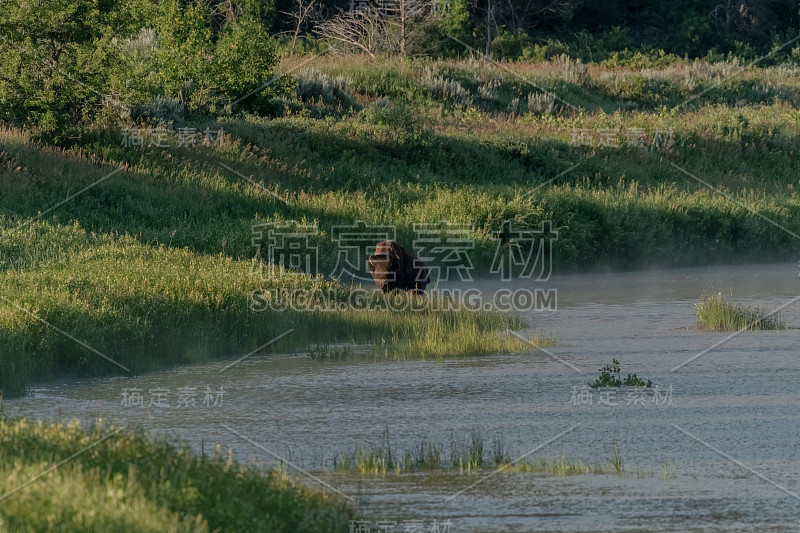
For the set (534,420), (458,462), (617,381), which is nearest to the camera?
(458,462)

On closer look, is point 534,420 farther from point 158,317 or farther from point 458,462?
point 158,317

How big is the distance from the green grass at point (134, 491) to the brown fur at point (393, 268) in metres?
9.35

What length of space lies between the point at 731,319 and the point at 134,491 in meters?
11.4

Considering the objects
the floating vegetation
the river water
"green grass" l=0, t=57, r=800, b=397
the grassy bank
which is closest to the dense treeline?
"green grass" l=0, t=57, r=800, b=397

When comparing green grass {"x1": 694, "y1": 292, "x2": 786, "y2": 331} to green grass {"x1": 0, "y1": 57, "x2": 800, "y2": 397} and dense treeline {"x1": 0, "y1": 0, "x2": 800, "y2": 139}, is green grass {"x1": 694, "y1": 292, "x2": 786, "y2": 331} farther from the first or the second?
dense treeline {"x1": 0, "y1": 0, "x2": 800, "y2": 139}

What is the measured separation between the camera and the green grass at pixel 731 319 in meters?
15.5

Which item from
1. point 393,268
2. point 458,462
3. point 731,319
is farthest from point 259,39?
point 458,462

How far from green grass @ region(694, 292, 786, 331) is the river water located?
14.2 inches

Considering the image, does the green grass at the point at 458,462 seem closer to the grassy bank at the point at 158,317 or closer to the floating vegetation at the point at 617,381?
the floating vegetation at the point at 617,381

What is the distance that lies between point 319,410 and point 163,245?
8083 mm

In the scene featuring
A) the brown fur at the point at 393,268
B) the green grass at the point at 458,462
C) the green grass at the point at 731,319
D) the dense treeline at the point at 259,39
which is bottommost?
the green grass at the point at 458,462

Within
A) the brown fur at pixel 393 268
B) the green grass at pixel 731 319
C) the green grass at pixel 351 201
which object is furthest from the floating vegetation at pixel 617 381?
the brown fur at pixel 393 268

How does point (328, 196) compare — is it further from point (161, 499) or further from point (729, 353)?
point (161, 499)

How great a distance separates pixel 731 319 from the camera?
615 inches
